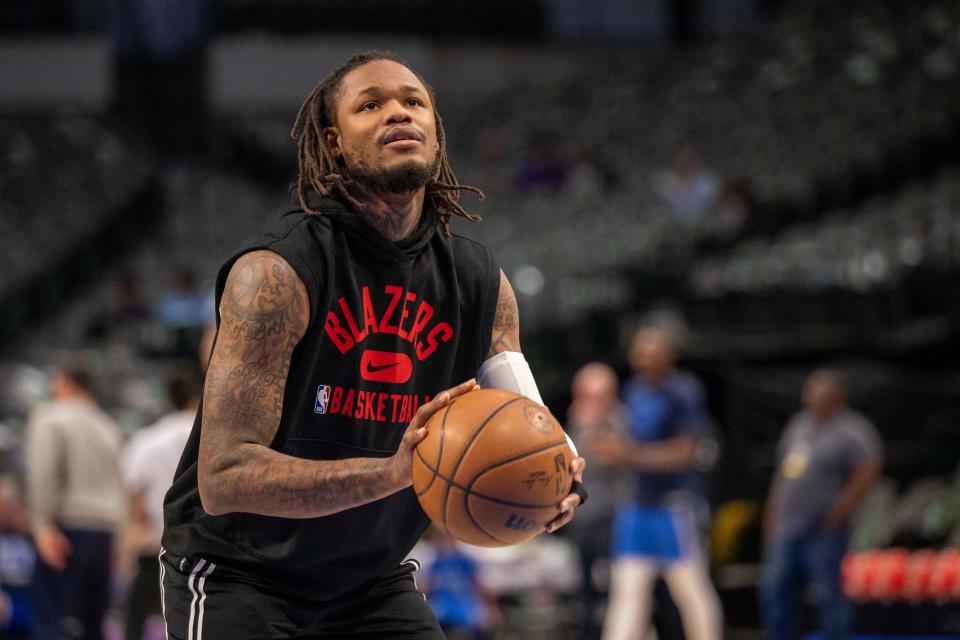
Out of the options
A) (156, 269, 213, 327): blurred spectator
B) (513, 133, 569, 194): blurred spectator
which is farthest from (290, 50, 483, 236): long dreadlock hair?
(513, 133, 569, 194): blurred spectator

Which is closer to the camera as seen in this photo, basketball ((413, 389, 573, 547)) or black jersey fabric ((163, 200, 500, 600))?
basketball ((413, 389, 573, 547))

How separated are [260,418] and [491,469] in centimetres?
49

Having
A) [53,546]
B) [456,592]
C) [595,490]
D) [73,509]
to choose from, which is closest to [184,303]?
[456,592]

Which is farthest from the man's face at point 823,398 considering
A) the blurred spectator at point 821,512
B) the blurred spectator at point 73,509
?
the blurred spectator at point 73,509

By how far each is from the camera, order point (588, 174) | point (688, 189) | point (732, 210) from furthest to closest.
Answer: point (588, 174) < point (688, 189) < point (732, 210)

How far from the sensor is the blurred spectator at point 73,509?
7812mm

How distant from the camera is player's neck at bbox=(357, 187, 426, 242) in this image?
10.7 ft

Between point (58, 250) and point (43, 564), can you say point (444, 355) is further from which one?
point (58, 250)

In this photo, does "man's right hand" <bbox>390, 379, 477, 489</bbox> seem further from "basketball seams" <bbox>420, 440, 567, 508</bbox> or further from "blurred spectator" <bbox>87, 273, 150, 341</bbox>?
"blurred spectator" <bbox>87, 273, 150, 341</bbox>

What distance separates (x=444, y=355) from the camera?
3.31 meters

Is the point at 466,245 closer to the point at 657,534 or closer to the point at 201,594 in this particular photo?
the point at 201,594

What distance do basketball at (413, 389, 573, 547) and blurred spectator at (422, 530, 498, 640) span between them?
619cm

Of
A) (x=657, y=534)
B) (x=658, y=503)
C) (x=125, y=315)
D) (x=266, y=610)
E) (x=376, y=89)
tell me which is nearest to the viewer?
(x=266, y=610)

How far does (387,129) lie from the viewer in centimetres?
319
